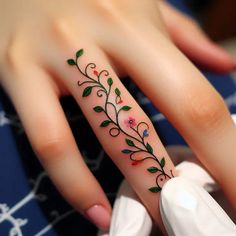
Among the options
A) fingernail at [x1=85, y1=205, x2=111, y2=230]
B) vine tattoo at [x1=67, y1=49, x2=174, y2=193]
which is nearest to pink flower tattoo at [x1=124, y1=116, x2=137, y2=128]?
vine tattoo at [x1=67, y1=49, x2=174, y2=193]

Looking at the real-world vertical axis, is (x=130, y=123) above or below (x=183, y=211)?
above

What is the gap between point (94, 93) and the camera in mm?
541

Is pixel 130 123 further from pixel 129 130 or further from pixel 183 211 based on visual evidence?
pixel 183 211

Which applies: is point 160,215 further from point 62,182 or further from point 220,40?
point 220,40

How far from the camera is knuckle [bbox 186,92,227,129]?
530mm

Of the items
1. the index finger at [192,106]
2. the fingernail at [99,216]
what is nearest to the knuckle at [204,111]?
the index finger at [192,106]

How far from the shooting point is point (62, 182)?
54cm

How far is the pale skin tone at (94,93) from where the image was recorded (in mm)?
531

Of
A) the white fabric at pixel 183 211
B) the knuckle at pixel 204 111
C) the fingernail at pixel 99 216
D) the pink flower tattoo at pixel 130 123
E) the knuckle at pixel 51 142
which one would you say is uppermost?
the knuckle at pixel 51 142

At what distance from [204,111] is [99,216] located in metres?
0.19

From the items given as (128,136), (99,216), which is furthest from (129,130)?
(99,216)

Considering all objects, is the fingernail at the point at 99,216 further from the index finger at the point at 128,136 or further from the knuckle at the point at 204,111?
the knuckle at the point at 204,111

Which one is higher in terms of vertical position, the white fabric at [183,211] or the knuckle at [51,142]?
the knuckle at [51,142]

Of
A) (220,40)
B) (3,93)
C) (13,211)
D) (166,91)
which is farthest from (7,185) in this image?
(220,40)
